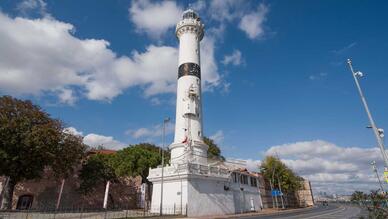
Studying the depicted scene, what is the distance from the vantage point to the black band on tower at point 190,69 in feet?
121

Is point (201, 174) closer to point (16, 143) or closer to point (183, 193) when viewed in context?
point (183, 193)

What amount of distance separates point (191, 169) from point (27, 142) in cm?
1857

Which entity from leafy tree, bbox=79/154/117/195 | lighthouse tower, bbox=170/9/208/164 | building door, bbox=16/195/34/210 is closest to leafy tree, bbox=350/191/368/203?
lighthouse tower, bbox=170/9/208/164

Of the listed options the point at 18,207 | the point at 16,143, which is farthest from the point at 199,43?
the point at 18,207

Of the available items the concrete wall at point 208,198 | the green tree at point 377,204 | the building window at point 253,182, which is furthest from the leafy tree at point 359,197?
the building window at point 253,182

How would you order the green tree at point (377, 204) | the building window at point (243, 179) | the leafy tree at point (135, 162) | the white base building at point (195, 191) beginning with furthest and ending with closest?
the leafy tree at point (135, 162)
the building window at point (243, 179)
the white base building at point (195, 191)
the green tree at point (377, 204)

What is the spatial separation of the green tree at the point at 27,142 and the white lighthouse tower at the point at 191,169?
12135 millimetres

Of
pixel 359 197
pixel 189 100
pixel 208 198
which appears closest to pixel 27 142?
pixel 189 100

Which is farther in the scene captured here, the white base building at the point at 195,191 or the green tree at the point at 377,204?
the white base building at the point at 195,191

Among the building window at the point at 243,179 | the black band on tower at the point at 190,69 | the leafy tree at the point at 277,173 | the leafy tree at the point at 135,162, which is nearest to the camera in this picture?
the black band on tower at the point at 190,69

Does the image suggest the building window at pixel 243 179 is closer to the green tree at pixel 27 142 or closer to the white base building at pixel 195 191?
the white base building at pixel 195 191

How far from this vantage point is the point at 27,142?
2956 cm

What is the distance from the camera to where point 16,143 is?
29734 millimetres

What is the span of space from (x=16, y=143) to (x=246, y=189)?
31808 millimetres
